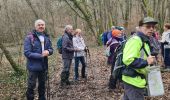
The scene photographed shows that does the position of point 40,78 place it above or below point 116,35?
below

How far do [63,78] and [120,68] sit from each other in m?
6.19

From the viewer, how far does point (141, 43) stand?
18.0 feet

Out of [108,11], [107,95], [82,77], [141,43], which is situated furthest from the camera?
[108,11]

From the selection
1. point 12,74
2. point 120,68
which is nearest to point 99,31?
point 12,74

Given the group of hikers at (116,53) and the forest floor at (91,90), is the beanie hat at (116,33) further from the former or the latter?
the forest floor at (91,90)

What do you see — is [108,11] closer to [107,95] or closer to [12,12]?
[12,12]

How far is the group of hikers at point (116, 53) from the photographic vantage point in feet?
18.0

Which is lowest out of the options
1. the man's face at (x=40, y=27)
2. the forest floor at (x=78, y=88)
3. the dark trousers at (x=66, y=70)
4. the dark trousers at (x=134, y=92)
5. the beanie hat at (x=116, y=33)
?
the forest floor at (x=78, y=88)

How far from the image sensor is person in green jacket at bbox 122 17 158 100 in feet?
17.8

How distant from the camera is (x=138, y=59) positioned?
542 centimetres

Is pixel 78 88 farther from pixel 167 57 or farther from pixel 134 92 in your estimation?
pixel 134 92

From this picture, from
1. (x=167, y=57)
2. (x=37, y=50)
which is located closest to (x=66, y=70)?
(x=37, y=50)

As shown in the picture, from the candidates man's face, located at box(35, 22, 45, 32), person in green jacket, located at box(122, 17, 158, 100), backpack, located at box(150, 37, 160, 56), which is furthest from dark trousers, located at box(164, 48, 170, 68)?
person in green jacket, located at box(122, 17, 158, 100)

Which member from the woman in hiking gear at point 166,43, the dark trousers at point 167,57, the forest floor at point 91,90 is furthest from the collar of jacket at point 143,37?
the dark trousers at point 167,57
